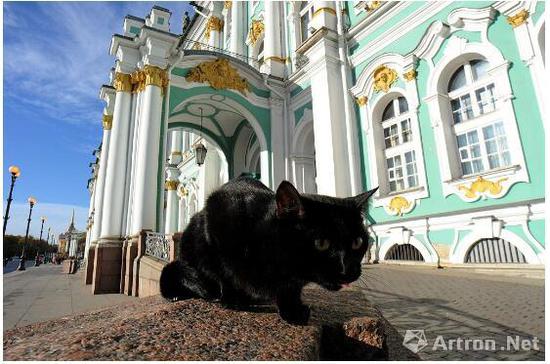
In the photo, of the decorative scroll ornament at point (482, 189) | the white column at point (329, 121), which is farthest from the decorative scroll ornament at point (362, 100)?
the decorative scroll ornament at point (482, 189)

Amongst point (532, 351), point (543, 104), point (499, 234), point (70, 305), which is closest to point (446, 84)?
point (543, 104)

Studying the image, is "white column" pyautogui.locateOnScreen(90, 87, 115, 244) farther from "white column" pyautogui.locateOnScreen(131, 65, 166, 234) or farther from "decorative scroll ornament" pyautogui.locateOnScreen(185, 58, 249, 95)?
"decorative scroll ornament" pyautogui.locateOnScreen(185, 58, 249, 95)

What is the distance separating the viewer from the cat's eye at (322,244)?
125 cm

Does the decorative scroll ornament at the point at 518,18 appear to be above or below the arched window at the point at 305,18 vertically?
below

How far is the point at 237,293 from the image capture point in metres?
1.67

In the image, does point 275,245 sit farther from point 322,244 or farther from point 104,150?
point 104,150

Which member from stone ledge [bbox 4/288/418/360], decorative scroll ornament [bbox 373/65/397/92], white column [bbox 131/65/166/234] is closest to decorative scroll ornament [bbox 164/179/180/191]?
white column [bbox 131/65/166/234]

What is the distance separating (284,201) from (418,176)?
8.45 metres

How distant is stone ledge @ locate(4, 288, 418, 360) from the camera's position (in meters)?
1.04

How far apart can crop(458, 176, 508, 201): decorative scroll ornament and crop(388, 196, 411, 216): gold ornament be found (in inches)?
55.5

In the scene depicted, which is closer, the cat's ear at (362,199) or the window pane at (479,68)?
the cat's ear at (362,199)

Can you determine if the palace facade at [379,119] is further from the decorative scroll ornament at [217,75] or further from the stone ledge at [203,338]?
the stone ledge at [203,338]

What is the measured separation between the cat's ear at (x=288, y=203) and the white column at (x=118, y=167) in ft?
30.1

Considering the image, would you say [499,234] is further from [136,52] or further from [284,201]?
[136,52]
